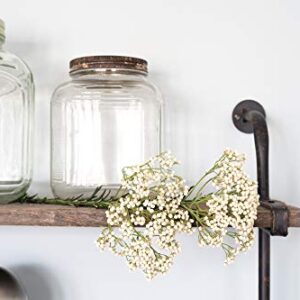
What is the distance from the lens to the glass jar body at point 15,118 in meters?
0.69

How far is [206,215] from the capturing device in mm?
589

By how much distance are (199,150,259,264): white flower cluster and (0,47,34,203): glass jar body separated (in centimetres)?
25

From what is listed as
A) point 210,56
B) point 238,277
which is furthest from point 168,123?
point 238,277

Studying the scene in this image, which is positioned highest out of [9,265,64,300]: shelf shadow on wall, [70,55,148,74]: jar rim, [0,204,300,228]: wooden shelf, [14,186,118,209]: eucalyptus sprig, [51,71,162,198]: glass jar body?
[70,55,148,74]: jar rim

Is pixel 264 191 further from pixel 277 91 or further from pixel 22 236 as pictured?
pixel 22 236

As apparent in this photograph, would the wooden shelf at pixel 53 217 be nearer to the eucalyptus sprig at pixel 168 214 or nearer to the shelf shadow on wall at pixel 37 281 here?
the eucalyptus sprig at pixel 168 214

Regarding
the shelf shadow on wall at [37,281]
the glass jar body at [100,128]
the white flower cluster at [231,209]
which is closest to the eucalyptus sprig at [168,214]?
the white flower cluster at [231,209]

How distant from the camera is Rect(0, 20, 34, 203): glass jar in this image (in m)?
0.69

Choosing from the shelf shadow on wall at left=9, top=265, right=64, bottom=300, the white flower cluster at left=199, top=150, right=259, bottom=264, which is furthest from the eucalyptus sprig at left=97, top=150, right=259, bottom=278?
the shelf shadow on wall at left=9, top=265, right=64, bottom=300

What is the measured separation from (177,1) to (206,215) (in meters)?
0.34

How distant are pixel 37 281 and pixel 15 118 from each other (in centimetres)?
24

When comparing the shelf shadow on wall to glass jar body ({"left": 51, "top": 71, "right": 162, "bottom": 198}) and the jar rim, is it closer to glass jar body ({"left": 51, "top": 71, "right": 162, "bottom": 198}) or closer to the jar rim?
glass jar body ({"left": 51, "top": 71, "right": 162, "bottom": 198})

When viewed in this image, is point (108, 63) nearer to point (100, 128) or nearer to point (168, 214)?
point (100, 128)

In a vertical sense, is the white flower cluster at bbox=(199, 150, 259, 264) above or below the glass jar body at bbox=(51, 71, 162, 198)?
below
